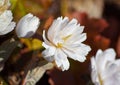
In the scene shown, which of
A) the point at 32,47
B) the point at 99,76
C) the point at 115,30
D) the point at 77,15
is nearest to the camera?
the point at 99,76

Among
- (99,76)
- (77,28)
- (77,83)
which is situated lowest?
(77,83)

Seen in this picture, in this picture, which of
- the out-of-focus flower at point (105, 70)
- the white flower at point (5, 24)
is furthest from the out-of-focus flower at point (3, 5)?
the out-of-focus flower at point (105, 70)

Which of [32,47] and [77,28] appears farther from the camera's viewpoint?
[32,47]

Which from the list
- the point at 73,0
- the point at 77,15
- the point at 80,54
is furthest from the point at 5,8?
the point at 73,0

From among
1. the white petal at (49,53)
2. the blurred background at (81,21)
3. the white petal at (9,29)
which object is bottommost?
the blurred background at (81,21)

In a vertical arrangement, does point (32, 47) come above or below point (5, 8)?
below

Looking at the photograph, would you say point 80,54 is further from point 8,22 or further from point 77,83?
point 77,83

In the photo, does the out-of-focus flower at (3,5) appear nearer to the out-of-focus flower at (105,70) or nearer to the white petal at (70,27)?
the white petal at (70,27)

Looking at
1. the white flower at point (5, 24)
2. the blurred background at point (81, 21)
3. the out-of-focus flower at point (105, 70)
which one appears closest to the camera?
the white flower at point (5, 24)
